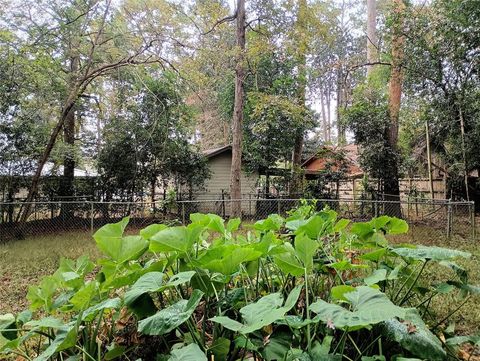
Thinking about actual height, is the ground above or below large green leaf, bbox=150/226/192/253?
below

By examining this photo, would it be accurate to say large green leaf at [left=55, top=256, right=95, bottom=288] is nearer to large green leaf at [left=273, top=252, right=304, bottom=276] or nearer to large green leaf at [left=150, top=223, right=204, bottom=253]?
large green leaf at [left=150, top=223, right=204, bottom=253]

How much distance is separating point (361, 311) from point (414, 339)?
284mm

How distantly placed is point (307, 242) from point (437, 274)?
3618 mm

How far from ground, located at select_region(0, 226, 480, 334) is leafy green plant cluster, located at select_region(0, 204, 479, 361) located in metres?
1.51

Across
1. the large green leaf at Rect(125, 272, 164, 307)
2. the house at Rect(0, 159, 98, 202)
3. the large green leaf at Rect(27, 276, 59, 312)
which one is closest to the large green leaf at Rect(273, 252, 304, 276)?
the large green leaf at Rect(125, 272, 164, 307)

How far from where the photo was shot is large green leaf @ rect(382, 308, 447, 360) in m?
0.98

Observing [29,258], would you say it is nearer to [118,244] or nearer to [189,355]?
[118,244]

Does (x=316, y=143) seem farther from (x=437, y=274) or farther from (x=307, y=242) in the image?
(x=307, y=242)

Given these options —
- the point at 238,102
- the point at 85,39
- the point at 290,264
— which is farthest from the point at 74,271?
the point at 85,39

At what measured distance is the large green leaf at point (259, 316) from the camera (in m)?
0.84

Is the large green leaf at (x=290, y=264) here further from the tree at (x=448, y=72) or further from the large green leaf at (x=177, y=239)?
the tree at (x=448, y=72)

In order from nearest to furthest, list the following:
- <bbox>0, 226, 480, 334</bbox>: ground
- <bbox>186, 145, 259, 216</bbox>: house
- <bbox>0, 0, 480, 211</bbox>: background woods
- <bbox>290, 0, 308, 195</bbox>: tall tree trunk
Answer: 1. <bbox>0, 226, 480, 334</bbox>: ground
2. <bbox>0, 0, 480, 211</bbox>: background woods
3. <bbox>290, 0, 308, 195</bbox>: tall tree trunk
4. <bbox>186, 145, 259, 216</bbox>: house

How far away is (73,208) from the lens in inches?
348

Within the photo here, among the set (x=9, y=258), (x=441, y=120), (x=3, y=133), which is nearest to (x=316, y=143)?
(x=441, y=120)
